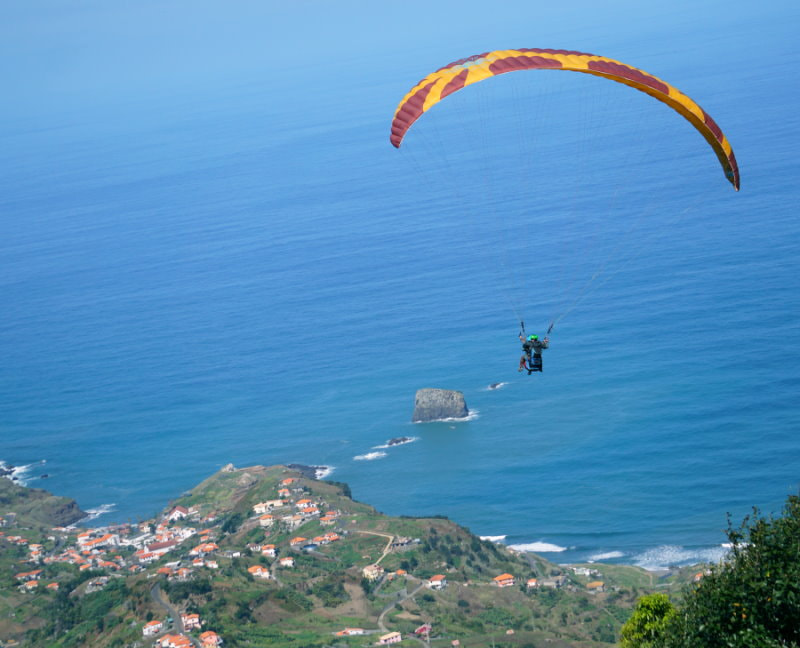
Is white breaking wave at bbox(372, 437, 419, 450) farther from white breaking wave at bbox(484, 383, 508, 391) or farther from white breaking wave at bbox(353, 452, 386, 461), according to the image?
white breaking wave at bbox(484, 383, 508, 391)

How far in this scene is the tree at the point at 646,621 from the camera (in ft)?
96.8

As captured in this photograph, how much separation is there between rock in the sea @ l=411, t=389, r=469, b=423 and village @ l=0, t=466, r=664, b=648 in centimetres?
2117

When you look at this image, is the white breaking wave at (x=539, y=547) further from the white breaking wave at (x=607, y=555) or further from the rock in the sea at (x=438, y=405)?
the rock in the sea at (x=438, y=405)

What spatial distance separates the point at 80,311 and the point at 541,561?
323ft

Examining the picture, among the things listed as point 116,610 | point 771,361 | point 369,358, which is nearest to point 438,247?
point 369,358

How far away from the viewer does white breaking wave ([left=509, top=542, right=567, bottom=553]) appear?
70.2m

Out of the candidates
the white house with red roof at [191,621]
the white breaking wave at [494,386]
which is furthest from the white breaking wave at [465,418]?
the white house with red roof at [191,621]

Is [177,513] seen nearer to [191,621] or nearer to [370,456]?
[370,456]

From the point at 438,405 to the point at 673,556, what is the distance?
1206 inches

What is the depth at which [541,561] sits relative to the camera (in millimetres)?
63156

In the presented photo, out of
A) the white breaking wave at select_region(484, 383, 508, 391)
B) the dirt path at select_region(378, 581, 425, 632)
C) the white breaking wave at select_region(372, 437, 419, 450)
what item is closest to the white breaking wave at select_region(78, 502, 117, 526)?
the white breaking wave at select_region(372, 437, 419, 450)

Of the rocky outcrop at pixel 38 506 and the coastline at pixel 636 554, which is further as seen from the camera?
the rocky outcrop at pixel 38 506

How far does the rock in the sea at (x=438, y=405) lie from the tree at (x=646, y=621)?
201 feet

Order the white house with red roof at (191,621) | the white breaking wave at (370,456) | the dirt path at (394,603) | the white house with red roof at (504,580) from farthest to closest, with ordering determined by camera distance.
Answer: the white breaking wave at (370,456), the white house with red roof at (504,580), the dirt path at (394,603), the white house with red roof at (191,621)
